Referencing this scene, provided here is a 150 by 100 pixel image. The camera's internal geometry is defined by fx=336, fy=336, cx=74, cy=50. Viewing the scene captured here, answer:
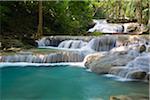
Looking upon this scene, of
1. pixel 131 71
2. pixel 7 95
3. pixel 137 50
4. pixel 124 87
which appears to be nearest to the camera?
pixel 7 95

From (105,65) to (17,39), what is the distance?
5449mm

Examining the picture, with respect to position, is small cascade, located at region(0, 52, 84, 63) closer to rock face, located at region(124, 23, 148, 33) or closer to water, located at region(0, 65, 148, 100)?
water, located at region(0, 65, 148, 100)

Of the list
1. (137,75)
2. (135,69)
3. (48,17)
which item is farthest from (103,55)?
(48,17)

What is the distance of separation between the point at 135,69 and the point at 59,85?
2027mm

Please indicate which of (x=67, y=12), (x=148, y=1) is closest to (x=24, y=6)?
(x=67, y=12)

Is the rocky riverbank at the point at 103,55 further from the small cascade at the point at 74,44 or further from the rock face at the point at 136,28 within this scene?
the rock face at the point at 136,28

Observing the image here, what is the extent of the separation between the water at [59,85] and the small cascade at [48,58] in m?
0.71

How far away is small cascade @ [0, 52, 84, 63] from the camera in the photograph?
10.7 meters

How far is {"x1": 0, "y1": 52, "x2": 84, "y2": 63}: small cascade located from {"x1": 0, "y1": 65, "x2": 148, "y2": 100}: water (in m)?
0.71

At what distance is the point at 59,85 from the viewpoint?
26.0ft

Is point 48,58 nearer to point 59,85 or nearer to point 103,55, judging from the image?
point 103,55

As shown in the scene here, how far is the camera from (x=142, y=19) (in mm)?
23156

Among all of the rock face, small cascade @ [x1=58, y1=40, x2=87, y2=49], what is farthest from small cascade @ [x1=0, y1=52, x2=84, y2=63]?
the rock face

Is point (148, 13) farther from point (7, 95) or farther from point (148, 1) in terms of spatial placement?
point (7, 95)
